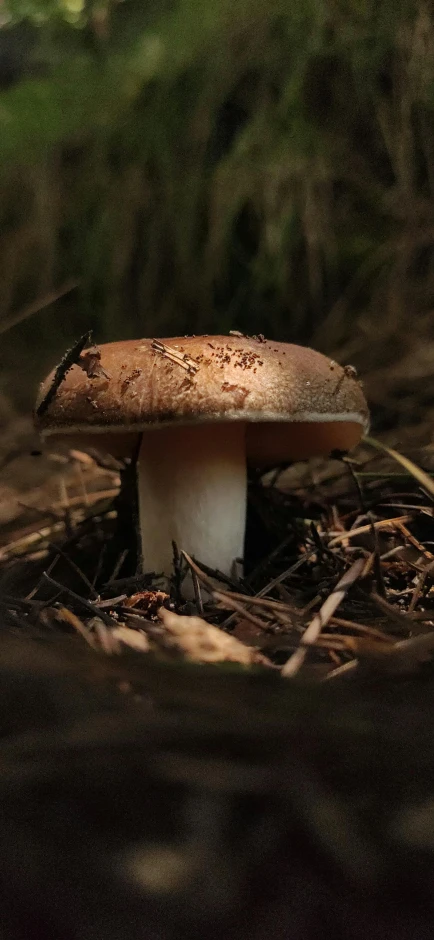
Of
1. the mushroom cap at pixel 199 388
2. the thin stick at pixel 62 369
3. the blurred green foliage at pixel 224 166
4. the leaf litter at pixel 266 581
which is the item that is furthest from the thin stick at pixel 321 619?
→ the blurred green foliage at pixel 224 166

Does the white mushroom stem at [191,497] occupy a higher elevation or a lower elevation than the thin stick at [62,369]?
lower

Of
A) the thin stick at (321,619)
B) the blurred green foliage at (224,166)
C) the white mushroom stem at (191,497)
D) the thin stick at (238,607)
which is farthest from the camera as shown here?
the blurred green foliage at (224,166)

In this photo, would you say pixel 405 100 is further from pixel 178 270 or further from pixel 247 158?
pixel 178 270

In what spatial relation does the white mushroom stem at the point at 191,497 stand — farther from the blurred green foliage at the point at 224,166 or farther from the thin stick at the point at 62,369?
the blurred green foliage at the point at 224,166

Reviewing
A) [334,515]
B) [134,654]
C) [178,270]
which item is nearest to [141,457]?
[334,515]

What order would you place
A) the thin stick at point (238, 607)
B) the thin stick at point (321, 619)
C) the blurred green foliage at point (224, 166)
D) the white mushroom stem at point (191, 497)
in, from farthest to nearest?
the blurred green foliage at point (224, 166), the white mushroom stem at point (191, 497), the thin stick at point (238, 607), the thin stick at point (321, 619)

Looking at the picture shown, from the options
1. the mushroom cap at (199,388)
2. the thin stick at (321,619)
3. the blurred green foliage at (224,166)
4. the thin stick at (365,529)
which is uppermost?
the blurred green foliage at (224,166)
